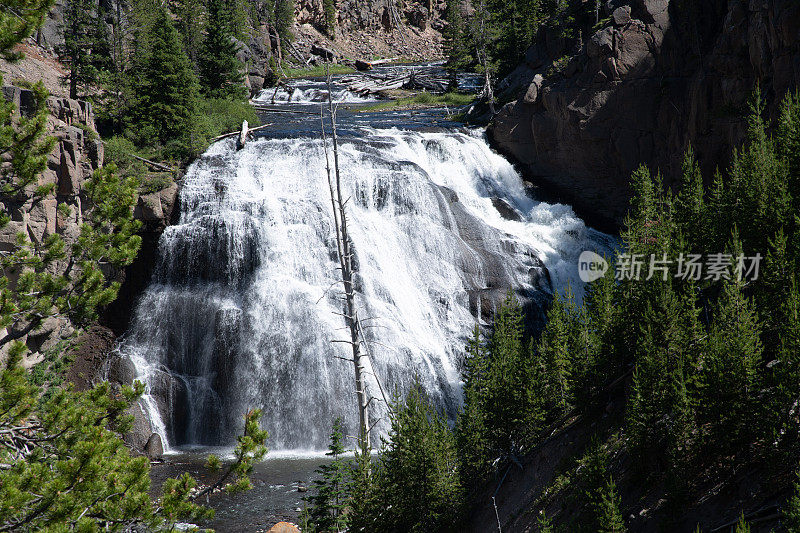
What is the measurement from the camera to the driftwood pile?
58.8m

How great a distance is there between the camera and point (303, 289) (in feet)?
84.4

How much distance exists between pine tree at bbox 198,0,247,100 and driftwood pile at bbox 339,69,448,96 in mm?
16940

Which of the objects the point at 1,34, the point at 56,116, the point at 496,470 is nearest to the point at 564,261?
the point at 496,470

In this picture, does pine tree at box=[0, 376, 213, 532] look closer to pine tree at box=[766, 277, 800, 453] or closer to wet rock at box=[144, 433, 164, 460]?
pine tree at box=[766, 277, 800, 453]

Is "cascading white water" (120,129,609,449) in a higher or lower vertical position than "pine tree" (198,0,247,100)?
lower

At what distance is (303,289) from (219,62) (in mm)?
26065

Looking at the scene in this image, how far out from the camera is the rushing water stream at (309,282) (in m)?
23.5

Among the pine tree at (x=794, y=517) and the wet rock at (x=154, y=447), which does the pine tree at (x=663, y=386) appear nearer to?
the pine tree at (x=794, y=517)

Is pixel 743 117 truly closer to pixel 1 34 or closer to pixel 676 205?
pixel 676 205

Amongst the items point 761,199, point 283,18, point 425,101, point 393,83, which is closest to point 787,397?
point 761,199

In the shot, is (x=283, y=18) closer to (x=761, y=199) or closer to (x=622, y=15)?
(x=622, y=15)

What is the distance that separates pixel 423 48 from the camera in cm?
10662

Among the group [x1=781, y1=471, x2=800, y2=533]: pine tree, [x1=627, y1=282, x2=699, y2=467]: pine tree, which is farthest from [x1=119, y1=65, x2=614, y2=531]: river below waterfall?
[x1=781, y1=471, x2=800, y2=533]: pine tree

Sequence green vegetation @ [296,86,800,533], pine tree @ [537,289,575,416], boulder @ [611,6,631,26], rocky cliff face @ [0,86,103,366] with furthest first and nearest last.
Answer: boulder @ [611,6,631,26], rocky cliff face @ [0,86,103,366], pine tree @ [537,289,575,416], green vegetation @ [296,86,800,533]
